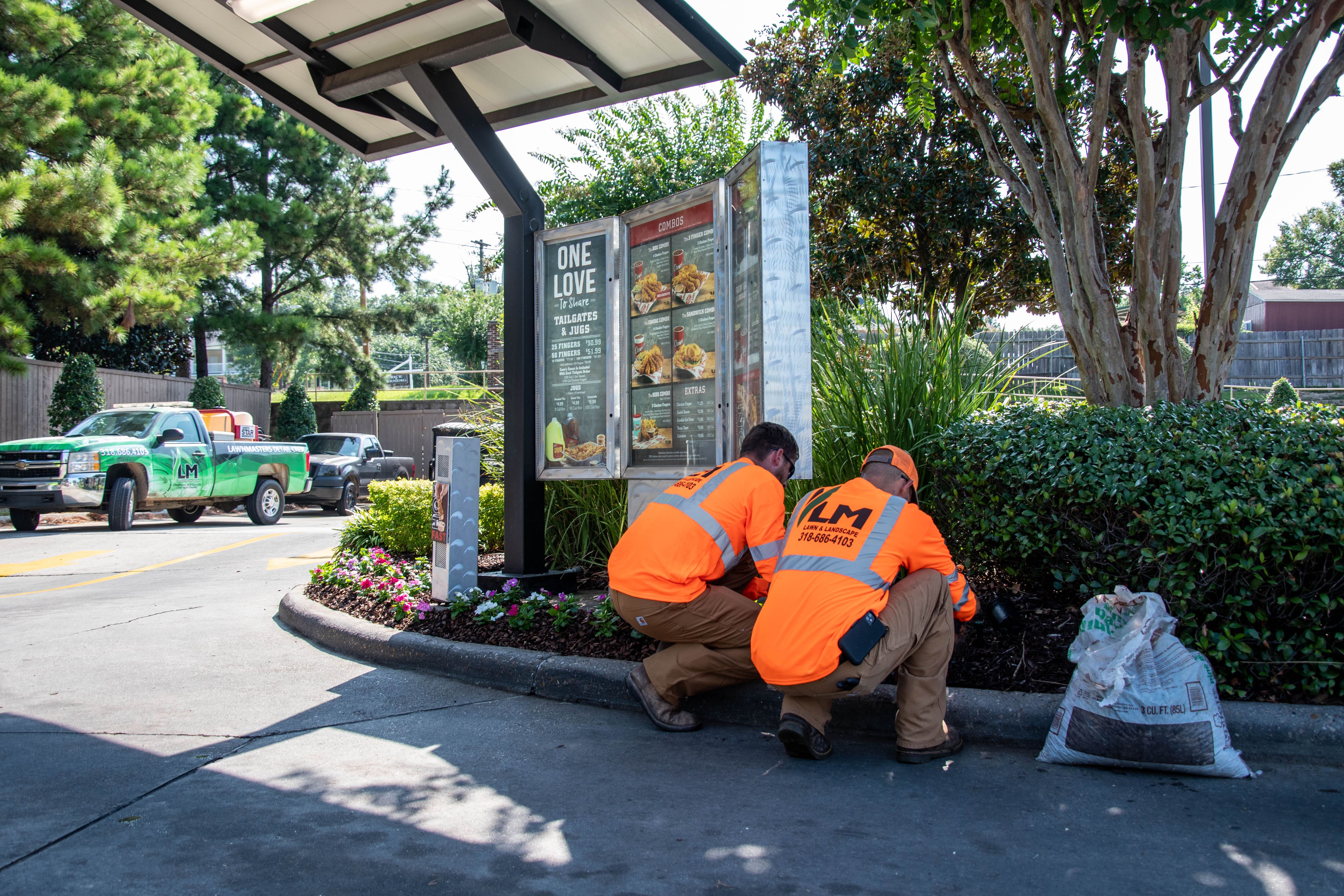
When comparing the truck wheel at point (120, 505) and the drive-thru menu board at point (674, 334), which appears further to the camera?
the truck wheel at point (120, 505)

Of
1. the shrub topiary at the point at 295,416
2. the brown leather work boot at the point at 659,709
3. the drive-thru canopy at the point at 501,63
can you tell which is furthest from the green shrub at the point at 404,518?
the shrub topiary at the point at 295,416

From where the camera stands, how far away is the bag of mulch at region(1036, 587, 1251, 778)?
3529 mm

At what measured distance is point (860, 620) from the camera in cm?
374

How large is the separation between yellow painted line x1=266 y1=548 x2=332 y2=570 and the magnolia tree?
25.6 feet

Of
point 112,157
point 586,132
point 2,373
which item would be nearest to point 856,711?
point 586,132

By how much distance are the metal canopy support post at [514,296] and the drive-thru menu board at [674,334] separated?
2.50ft

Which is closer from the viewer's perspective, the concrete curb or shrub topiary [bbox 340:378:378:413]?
the concrete curb

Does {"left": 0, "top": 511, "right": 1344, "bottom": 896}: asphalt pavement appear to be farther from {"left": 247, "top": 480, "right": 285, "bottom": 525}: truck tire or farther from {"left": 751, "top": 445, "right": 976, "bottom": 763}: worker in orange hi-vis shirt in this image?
{"left": 247, "top": 480, "right": 285, "bottom": 525}: truck tire

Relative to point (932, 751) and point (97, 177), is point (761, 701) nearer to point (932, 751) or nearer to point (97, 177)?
point (932, 751)

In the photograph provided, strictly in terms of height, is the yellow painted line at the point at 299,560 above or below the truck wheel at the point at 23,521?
below

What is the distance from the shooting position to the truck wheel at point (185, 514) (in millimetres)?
17031

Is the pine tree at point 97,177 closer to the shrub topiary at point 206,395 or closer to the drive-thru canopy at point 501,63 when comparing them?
the shrub topiary at point 206,395

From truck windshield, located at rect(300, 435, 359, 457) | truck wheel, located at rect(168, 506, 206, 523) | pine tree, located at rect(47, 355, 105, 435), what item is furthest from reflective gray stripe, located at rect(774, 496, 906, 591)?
pine tree, located at rect(47, 355, 105, 435)

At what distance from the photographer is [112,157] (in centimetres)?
1780
